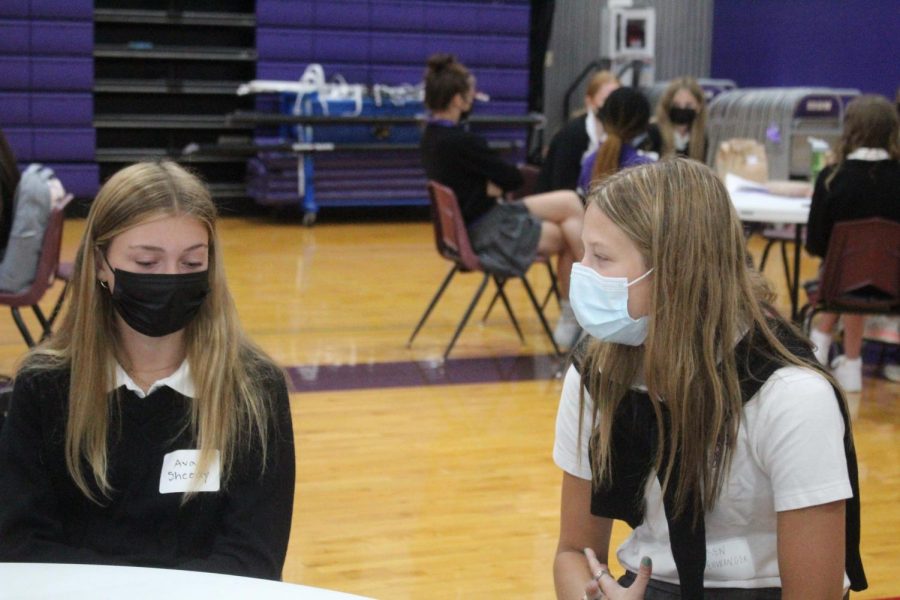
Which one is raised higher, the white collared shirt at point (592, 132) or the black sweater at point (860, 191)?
the white collared shirt at point (592, 132)

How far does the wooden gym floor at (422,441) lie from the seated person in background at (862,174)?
803mm

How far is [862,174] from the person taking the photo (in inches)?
200

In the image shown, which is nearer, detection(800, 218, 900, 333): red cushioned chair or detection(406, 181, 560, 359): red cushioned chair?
detection(800, 218, 900, 333): red cushioned chair

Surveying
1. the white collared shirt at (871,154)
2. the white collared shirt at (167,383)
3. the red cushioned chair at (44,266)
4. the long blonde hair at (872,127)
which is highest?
the long blonde hair at (872,127)

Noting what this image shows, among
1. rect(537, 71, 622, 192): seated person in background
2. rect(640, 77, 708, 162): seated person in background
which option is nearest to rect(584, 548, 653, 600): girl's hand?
rect(537, 71, 622, 192): seated person in background

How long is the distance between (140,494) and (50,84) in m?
9.69

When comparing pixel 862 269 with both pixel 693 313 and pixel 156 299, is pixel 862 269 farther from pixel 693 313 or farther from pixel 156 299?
pixel 156 299

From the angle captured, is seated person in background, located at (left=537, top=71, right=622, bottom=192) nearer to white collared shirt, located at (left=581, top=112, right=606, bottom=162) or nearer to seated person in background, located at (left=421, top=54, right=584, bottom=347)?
white collared shirt, located at (left=581, top=112, right=606, bottom=162)

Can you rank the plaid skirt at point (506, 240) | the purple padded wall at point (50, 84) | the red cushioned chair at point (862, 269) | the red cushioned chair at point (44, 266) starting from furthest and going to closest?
the purple padded wall at point (50, 84), the plaid skirt at point (506, 240), the red cushioned chair at point (862, 269), the red cushioned chair at point (44, 266)

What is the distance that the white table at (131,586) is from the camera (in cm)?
130

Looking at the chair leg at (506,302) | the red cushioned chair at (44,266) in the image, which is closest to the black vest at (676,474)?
the red cushioned chair at (44,266)

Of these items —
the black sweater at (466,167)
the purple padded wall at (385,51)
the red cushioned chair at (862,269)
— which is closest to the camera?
the red cushioned chair at (862,269)

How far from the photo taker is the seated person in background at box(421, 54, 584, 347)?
568 cm

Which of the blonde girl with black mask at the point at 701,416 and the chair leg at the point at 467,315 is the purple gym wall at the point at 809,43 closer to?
the chair leg at the point at 467,315
